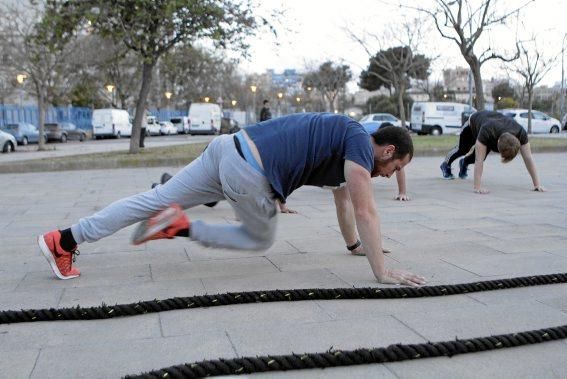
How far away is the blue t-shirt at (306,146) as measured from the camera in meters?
3.34

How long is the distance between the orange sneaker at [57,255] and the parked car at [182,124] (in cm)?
3910

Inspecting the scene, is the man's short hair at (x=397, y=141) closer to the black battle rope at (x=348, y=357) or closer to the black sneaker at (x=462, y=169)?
the black battle rope at (x=348, y=357)

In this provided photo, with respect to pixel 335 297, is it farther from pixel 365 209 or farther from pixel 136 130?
pixel 136 130

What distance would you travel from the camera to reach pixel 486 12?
2108 cm

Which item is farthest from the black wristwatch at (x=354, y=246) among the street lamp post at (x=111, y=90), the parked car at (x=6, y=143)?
the street lamp post at (x=111, y=90)

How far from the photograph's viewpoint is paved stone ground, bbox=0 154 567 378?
2650mm

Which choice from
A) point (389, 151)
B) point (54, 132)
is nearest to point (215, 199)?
point (389, 151)

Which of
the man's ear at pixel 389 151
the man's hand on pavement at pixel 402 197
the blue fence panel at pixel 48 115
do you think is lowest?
the man's hand on pavement at pixel 402 197

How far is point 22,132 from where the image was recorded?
3016 centimetres

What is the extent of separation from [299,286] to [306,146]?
2.99ft

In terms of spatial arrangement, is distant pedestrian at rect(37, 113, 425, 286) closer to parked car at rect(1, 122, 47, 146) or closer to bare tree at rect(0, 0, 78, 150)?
bare tree at rect(0, 0, 78, 150)

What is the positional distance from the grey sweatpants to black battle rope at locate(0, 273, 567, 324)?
33 cm

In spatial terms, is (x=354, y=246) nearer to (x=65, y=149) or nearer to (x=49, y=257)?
(x=49, y=257)

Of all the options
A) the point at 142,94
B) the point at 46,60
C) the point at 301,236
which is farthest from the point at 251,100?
the point at 301,236
